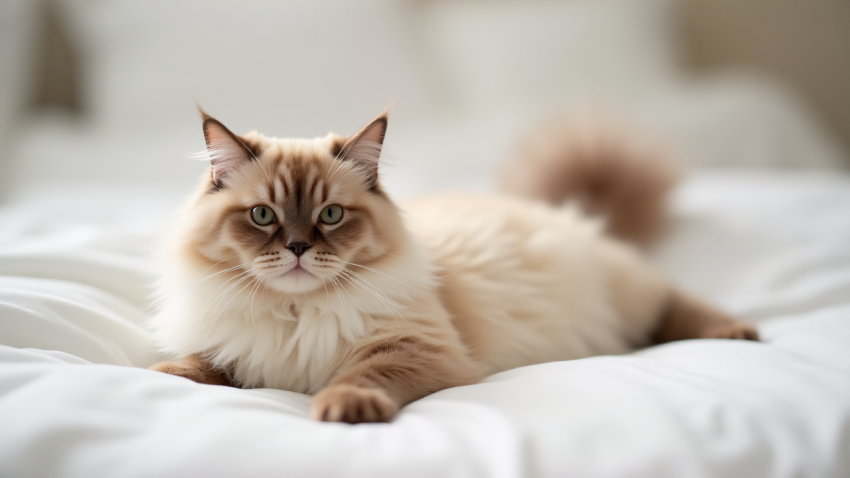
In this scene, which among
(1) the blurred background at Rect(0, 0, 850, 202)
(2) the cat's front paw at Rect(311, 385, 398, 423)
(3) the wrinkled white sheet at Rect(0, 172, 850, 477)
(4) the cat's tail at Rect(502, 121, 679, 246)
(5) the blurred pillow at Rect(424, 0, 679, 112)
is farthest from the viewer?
(5) the blurred pillow at Rect(424, 0, 679, 112)

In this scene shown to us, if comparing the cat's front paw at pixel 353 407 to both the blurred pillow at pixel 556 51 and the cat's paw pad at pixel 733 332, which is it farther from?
the blurred pillow at pixel 556 51

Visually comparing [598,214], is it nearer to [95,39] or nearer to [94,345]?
[94,345]

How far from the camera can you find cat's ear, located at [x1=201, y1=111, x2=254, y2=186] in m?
1.14

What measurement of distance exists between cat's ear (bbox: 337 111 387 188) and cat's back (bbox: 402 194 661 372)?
18cm

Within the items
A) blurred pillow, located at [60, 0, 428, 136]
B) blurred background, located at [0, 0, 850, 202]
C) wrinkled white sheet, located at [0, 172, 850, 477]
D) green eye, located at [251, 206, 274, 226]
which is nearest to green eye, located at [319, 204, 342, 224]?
green eye, located at [251, 206, 274, 226]

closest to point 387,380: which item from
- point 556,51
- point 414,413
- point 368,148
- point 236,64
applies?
point 414,413

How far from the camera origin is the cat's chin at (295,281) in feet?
3.56

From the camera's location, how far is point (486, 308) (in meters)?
1.39

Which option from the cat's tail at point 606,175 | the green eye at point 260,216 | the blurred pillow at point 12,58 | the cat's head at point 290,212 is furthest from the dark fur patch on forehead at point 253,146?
the blurred pillow at point 12,58

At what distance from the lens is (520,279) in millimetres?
1500

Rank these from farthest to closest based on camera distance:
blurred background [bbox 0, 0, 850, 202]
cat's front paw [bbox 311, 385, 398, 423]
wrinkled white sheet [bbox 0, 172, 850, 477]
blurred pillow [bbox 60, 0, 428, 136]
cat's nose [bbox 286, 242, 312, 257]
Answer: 1. blurred pillow [bbox 60, 0, 428, 136]
2. blurred background [bbox 0, 0, 850, 202]
3. cat's nose [bbox 286, 242, 312, 257]
4. cat's front paw [bbox 311, 385, 398, 423]
5. wrinkled white sheet [bbox 0, 172, 850, 477]

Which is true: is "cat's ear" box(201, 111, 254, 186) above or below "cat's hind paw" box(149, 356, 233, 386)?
above

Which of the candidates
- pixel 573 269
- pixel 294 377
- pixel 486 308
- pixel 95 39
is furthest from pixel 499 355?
pixel 95 39

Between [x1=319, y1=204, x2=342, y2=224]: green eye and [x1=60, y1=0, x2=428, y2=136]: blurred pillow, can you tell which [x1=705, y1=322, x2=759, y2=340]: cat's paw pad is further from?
[x1=60, y1=0, x2=428, y2=136]: blurred pillow
